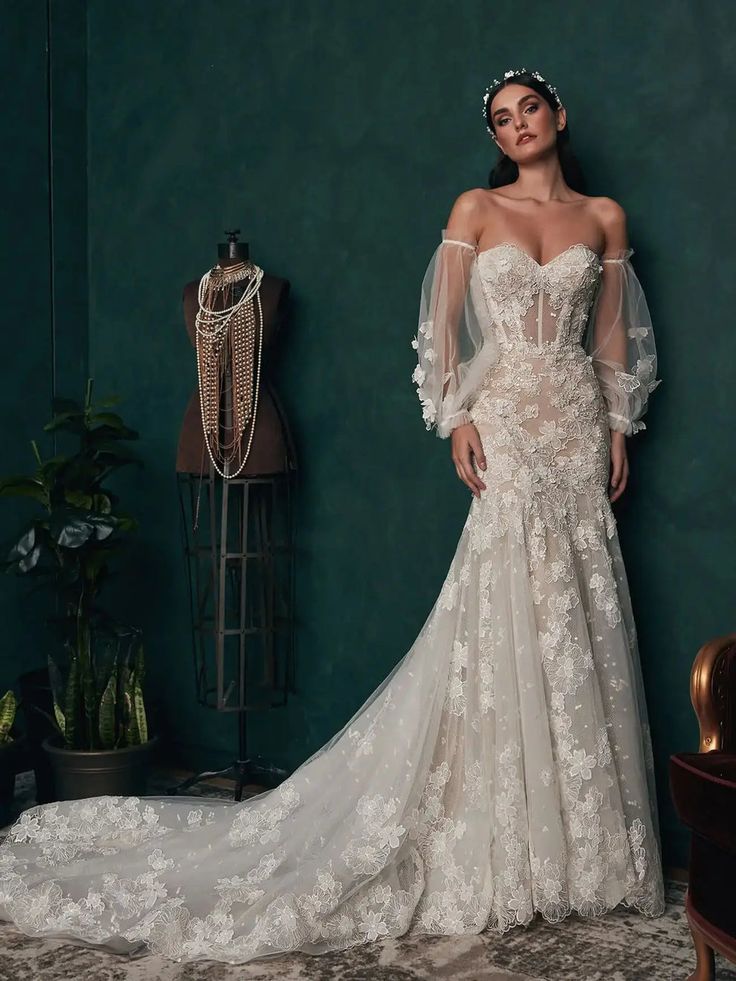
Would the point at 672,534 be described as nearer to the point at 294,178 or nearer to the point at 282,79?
the point at 294,178

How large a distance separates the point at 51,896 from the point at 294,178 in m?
2.39

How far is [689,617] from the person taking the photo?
3301 mm

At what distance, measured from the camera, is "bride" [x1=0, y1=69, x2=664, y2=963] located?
2.89 m

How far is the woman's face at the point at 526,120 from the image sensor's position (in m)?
3.15

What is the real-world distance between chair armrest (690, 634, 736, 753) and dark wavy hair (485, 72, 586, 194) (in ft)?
4.59

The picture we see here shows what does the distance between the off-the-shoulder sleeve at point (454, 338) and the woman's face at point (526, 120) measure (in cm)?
30

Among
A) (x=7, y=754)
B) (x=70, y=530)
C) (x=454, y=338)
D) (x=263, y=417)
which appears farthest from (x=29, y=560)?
(x=454, y=338)

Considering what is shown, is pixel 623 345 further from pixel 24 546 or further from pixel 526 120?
pixel 24 546

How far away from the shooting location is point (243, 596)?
381 centimetres

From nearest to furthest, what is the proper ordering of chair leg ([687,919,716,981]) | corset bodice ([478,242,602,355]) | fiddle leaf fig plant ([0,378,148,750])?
chair leg ([687,919,716,981]), corset bodice ([478,242,602,355]), fiddle leaf fig plant ([0,378,148,750])

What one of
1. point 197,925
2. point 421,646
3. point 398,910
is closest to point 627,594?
point 421,646

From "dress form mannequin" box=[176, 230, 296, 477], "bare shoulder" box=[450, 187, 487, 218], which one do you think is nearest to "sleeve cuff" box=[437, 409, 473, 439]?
"bare shoulder" box=[450, 187, 487, 218]

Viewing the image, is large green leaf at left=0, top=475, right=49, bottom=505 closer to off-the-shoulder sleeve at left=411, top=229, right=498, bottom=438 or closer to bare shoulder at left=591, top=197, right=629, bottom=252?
off-the-shoulder sleeve at left=411, top=229, right=498, bottom=438

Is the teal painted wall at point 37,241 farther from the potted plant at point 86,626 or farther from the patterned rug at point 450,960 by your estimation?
the patterned rug at point 450,960
